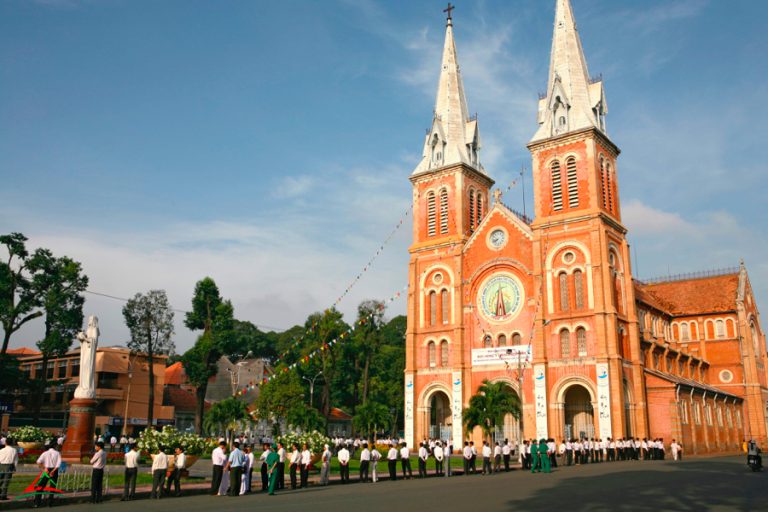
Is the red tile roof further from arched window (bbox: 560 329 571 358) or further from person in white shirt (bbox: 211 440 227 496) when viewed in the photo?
person in white shirt (bbox: 211 440 227 496)

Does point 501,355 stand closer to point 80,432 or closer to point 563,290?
point 563,290

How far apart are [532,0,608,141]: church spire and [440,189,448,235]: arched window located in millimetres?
9069

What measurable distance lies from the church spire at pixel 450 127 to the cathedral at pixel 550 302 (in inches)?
4.8

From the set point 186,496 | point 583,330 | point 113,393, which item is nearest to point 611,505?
point 186,496

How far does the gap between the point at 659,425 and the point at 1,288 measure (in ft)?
158

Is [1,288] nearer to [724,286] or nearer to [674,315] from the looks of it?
[674,315]

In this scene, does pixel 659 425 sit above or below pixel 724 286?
below

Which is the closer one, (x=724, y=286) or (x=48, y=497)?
(x=48, y=497)

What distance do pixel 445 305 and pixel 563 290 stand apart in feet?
32.9

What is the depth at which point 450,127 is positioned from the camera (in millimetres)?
57531

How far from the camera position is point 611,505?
52.7 feet

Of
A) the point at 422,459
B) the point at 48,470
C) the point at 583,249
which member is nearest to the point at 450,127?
the point at 583,249

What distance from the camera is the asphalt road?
53.0ft

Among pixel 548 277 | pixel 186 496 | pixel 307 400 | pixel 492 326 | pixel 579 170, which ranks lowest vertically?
pixel 186 496
